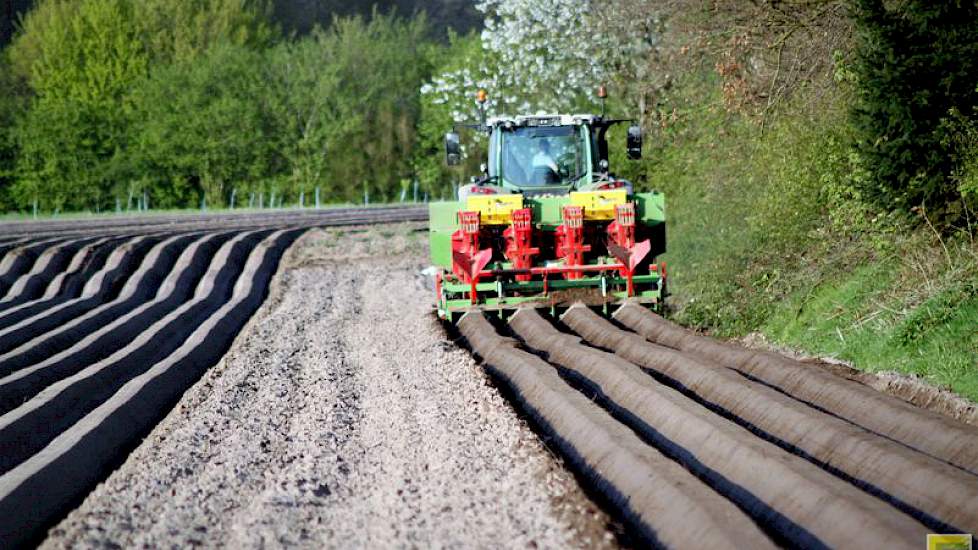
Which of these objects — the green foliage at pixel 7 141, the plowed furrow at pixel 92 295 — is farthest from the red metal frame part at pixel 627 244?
the green foliage at pixel 7 141

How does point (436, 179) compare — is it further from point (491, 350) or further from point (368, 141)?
point (491, 350)

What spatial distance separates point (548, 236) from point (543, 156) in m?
1.48

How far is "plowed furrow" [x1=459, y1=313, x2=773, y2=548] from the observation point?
5983mm

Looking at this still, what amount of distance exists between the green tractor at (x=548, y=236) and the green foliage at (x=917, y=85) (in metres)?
3.37

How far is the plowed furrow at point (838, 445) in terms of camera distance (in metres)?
6.36

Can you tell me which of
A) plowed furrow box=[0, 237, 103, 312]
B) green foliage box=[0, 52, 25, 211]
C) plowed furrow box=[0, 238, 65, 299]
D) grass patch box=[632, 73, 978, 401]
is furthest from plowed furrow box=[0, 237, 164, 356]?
green foliage box=[0, 52, 25, 211]

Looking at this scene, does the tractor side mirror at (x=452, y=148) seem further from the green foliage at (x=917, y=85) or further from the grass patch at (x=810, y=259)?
the green foliage at (x=917, y=85)

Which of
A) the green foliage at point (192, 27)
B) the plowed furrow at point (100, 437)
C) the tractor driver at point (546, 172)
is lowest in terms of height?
the plowed furrow at point (100, 437)

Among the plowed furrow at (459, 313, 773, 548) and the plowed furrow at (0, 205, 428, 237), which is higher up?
the plowed furrow at (0, 205, 428, 237)

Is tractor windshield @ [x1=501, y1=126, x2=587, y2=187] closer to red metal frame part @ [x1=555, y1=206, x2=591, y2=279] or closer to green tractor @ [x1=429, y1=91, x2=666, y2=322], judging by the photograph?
green tractor @ [x1=429, y1=91, x2=666, y2=322]

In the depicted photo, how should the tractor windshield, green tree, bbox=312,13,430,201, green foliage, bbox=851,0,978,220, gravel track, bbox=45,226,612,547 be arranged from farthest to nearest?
green tree, bbox=312,13,430,201, the tractor windshield, green foliage, bbox=851,0,978,220, gravel track, bbox=45,226,612,547

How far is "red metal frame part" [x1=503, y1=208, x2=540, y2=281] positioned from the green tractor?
0.04ft

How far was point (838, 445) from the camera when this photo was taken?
7.59 meters

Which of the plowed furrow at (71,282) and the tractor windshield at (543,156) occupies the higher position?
the tractor windshield at (543,156)
